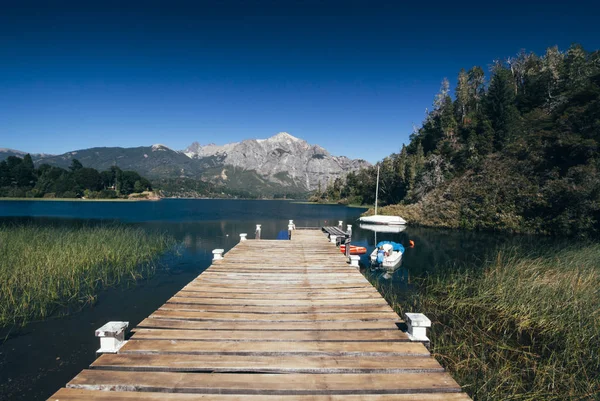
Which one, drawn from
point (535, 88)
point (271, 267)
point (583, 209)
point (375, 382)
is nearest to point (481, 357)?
point (375, 382)

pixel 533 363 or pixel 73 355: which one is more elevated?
pixel 533 363

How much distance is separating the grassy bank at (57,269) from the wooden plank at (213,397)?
10.5 m

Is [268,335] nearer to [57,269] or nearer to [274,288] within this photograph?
[274,288]

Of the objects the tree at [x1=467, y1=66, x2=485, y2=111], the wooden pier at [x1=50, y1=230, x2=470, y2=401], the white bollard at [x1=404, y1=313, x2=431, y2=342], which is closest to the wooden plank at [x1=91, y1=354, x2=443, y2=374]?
the wooden pier at [x1=50, y1=230, x2=470, y2=401]

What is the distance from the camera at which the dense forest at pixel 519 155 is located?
34.8 m

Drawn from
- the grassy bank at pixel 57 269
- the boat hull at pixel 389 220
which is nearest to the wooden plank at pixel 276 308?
the grassy bank at pixel 57 269

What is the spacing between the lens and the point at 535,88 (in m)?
67.3

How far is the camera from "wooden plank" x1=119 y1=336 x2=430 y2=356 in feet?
16.2

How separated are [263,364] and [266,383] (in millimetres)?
499

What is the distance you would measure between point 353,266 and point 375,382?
7.53 m

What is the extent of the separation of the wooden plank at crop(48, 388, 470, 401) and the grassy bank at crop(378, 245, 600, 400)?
335cm

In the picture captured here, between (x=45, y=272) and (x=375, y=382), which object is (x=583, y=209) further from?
(x=45, y=272)

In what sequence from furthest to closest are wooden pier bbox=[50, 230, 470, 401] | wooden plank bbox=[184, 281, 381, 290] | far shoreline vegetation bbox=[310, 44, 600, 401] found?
wooden plank bbox=[184, 281, 381, 290] → far shoreline vegetation bbox=[310, 44, 600, 401] → wooden pier bbox=[50, 230, 470, 401]

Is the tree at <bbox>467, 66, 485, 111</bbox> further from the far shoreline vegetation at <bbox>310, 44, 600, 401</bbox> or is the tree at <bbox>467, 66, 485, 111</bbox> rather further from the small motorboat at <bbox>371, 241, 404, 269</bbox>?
the small motorboat at <bbox>371, 241, 404, 269</bbox>
